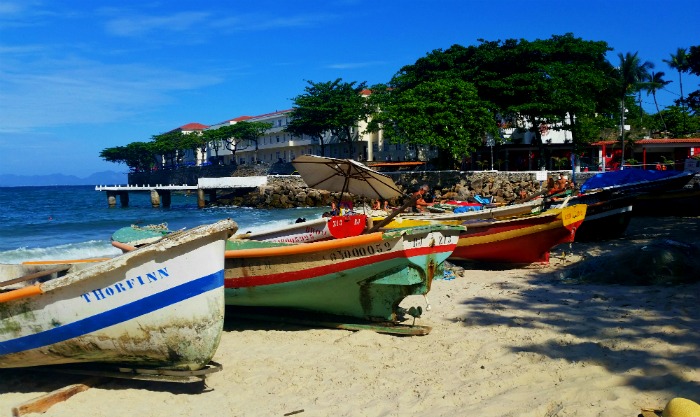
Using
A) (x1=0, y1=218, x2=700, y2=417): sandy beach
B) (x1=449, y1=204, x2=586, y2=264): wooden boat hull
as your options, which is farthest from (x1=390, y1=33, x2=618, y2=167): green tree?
(x1=0, y1=218, x2=700, y2=417): sandy beach

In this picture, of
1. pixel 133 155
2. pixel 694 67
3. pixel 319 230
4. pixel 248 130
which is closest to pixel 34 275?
pixel 319 230

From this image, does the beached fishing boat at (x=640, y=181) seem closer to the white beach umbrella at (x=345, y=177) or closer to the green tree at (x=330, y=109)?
the white beach umbrella at (x=345, y=177)

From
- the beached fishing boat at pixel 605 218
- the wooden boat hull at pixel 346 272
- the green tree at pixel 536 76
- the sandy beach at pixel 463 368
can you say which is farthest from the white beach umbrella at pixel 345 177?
the green tree at pixel 536 76

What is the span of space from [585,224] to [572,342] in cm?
1007

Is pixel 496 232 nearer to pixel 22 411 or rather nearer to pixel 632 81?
pixel 22 411

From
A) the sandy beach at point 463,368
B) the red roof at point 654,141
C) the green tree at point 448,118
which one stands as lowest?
the sandy beach at point 463,368

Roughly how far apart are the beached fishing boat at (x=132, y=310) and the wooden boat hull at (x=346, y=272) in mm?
Result: 1761

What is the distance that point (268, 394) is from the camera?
237 inches

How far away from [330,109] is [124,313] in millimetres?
54620

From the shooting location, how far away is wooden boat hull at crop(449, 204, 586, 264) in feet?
38.4

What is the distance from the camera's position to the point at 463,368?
6164 mm

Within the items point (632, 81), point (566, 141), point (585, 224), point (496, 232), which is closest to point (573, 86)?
point (566, 141)

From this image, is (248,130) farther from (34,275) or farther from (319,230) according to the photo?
(34,275)

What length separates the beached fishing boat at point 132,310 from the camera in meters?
5.76
